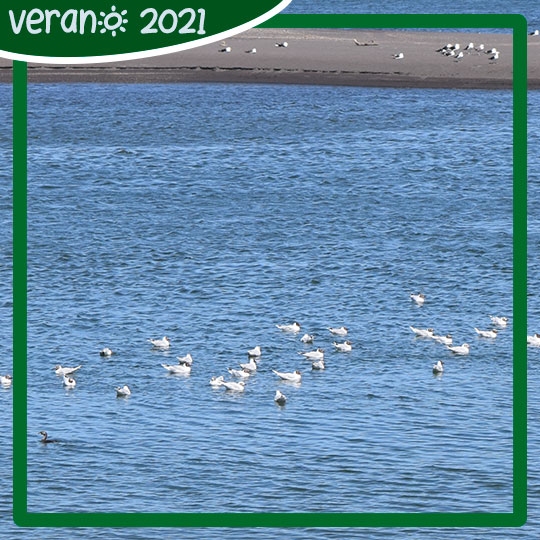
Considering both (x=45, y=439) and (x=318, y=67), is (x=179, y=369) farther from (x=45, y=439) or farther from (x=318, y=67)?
(x=318, y=67)

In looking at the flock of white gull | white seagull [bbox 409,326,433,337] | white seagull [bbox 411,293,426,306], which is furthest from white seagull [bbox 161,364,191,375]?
white seagull [bbox 411,293,426,306]

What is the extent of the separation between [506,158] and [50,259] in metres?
24.0

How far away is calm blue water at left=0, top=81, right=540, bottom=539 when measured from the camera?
34719 millimetres

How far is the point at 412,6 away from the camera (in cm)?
13862

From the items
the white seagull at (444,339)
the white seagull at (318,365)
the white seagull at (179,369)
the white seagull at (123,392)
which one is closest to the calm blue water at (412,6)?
the white seagull at (444,339)

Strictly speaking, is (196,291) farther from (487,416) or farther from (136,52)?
(136,52)

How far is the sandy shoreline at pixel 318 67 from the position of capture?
8106cm

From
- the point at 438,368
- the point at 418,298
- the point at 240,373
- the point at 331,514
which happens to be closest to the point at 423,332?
the point at 438,368

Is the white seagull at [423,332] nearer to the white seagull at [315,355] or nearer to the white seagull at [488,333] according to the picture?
the white seagull at [488,333]

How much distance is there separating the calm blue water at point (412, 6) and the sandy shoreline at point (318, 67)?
42535 millimetres

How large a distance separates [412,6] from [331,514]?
129075mm

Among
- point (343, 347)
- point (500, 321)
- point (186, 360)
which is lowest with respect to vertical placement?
point (186, 360)

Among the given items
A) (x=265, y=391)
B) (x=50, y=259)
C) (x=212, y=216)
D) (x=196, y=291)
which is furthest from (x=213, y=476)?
(x=212, y=216)

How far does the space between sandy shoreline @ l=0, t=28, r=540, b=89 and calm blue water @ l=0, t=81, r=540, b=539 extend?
2.78 feet
